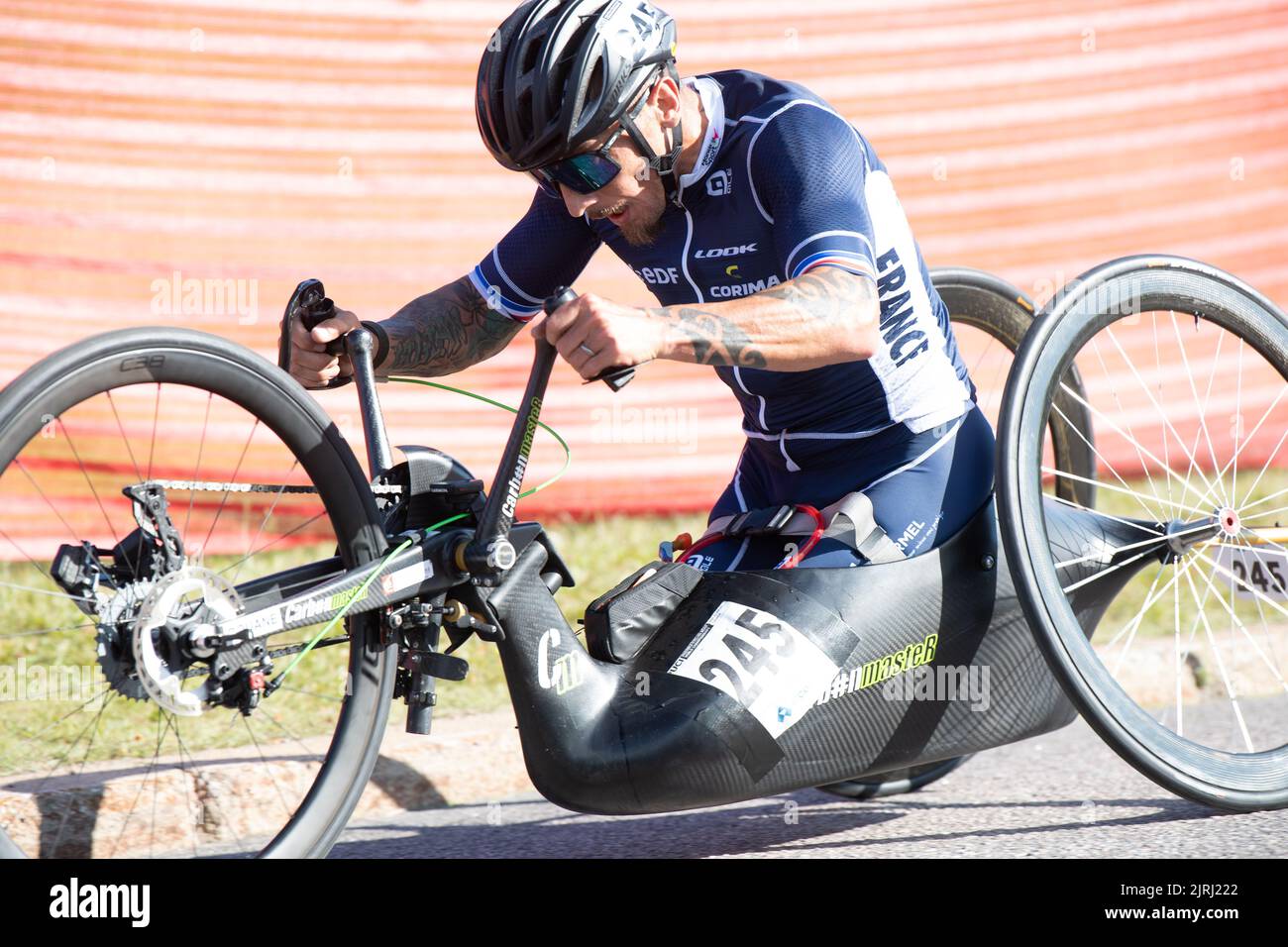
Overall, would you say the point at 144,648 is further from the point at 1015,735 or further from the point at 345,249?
the point at 345,249

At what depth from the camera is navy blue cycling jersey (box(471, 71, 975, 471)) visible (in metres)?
2.91

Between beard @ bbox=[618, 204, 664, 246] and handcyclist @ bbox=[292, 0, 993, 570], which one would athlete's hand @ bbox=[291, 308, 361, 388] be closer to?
handcyclist @ bbox=[292, 0, 993, 570]

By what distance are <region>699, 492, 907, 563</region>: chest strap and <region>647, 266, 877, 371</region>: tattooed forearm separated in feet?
1.38

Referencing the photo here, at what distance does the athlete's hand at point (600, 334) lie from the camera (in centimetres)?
254

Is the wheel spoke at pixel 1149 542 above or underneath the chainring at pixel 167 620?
above

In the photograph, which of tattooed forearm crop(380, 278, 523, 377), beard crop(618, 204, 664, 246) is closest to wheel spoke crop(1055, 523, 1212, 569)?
beard crop(618, 204, 664, 246)

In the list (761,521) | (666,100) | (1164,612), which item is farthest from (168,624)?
(1164,612)

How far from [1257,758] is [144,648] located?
7.79ft

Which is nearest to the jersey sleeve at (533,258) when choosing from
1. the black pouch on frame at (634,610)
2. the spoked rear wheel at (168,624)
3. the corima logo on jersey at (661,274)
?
the corima logo on jersey at (661,274)

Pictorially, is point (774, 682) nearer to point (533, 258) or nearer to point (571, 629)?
point (571, 629)

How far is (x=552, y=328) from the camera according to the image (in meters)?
2.60

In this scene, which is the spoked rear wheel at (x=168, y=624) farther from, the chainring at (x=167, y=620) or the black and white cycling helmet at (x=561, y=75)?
the black and white cycling helmet at (x=561, y=75)

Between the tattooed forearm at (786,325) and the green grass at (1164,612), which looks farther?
the green grass at (1164,612)

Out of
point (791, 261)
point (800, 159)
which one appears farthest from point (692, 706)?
point (800, 159)
